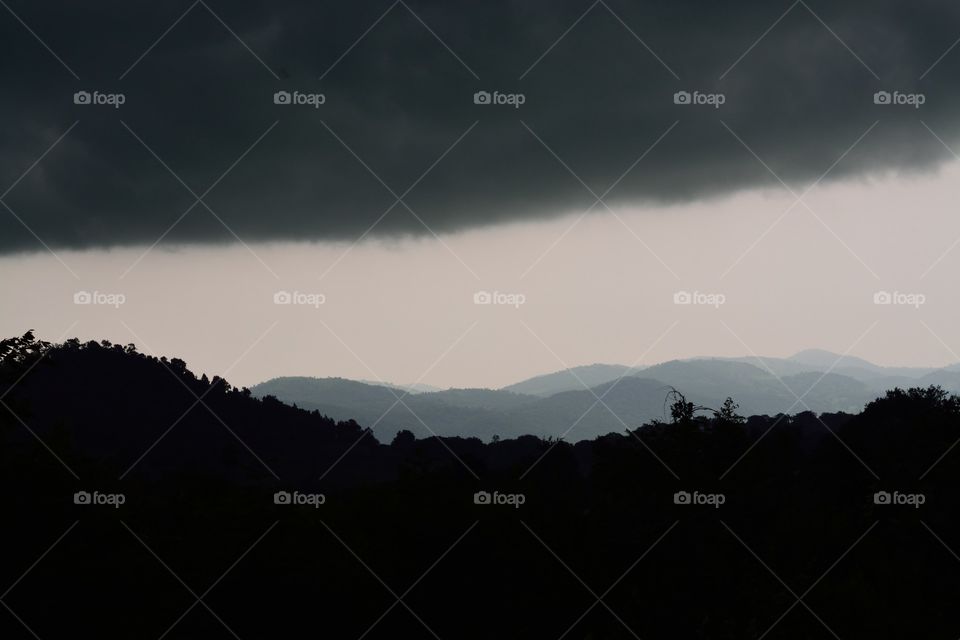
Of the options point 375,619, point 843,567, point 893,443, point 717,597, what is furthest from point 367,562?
point 893,443

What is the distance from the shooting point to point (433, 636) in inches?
1023

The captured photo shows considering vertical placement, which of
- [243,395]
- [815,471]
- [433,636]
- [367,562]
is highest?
[243,395]

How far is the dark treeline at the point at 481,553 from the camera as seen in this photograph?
25125 mm

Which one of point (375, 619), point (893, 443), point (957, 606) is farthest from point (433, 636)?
point (893, 443)

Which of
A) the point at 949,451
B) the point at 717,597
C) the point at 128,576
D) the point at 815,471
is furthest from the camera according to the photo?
the point at 815,471

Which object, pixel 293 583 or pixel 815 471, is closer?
pixel 293 583

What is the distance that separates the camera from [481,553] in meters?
28.3

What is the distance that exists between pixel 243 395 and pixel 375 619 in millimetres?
114267

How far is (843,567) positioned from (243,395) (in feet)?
376

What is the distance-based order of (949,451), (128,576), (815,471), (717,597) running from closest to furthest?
(128,576) < (717,597) < (949,451) < (815,471)

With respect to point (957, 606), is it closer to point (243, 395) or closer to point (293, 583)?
point (293, 583)

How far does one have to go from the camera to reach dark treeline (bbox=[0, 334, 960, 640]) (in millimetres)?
25125

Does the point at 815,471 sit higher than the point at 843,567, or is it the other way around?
the point at 815,471

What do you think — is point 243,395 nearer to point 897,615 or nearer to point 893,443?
point 893,443
